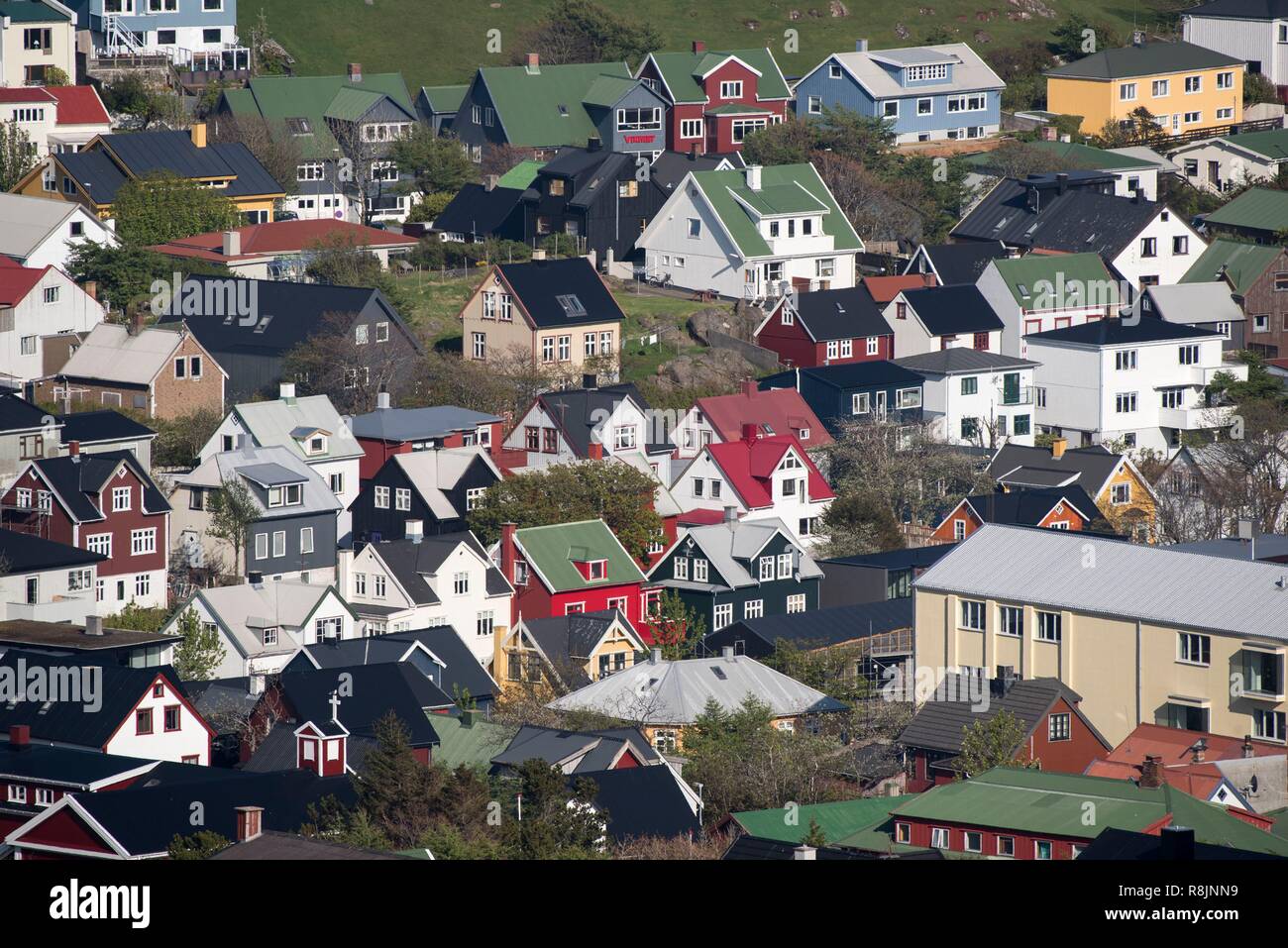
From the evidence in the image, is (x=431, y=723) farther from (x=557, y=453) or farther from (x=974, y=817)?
(x=557, y=453)

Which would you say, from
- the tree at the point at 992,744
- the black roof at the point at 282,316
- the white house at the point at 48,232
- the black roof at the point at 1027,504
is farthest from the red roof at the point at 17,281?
the tree at the point at 992,744

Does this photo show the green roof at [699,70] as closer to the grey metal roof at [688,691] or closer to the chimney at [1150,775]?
the grey metal roof at [688,691]

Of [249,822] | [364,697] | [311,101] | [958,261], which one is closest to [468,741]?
[364,697]

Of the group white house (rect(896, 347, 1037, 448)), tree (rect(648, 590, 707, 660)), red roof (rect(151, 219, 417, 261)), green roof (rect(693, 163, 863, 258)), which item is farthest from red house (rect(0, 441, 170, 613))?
green roof (rect(693, 163, 863, 258))

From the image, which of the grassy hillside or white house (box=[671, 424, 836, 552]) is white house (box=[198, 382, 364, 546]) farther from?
the grassy hillside

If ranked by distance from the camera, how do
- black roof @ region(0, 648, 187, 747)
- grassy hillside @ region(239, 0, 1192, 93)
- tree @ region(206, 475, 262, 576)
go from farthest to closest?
1. grassy hillside @ region(239, 0, 1192, 93)
2. tree @ region(206, 475, 262, 576)
3. black roof @ region(0, 648, 187, 747)

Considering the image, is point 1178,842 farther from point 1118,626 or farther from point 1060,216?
point 1060,216

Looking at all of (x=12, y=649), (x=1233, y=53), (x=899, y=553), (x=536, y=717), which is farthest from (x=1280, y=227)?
(x=12, y=649)
